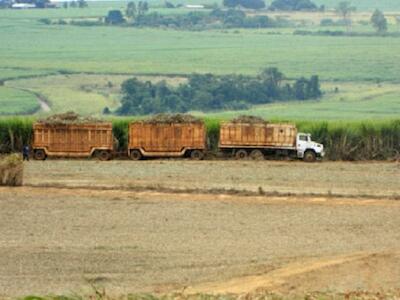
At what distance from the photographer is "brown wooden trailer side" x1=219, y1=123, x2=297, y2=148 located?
53.9 metres

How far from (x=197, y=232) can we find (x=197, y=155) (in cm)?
2104

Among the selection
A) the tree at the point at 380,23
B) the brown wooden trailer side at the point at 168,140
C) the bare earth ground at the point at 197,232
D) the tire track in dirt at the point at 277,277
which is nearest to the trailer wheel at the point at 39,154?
the brown wooden trailer side at the point at 168,140

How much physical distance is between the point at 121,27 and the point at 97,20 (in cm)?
1358

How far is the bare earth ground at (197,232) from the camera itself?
26.6 m

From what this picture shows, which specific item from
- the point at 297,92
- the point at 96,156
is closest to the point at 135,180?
the point at 96,156

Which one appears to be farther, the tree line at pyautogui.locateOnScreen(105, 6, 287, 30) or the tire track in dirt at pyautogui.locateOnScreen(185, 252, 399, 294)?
the tree line at pyautogui.locateOnScreen(105, 6, 287, 30)

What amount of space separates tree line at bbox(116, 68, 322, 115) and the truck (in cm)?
3817

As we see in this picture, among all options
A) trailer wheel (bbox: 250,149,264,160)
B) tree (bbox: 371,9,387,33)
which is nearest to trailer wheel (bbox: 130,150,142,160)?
trailer wheel (bbox: 250,149,264,160)

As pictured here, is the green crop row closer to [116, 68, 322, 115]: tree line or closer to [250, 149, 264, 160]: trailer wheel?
[250, 149, 264, 160]: trailer wheel

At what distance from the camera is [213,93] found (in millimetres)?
100312

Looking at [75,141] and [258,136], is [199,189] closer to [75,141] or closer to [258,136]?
[258,136]

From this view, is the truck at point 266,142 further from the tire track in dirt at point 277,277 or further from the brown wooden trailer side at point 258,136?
the tire track in dirt at point 277,277

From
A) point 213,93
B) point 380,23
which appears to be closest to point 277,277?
point 213,93

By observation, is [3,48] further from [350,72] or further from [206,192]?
[206,192]
